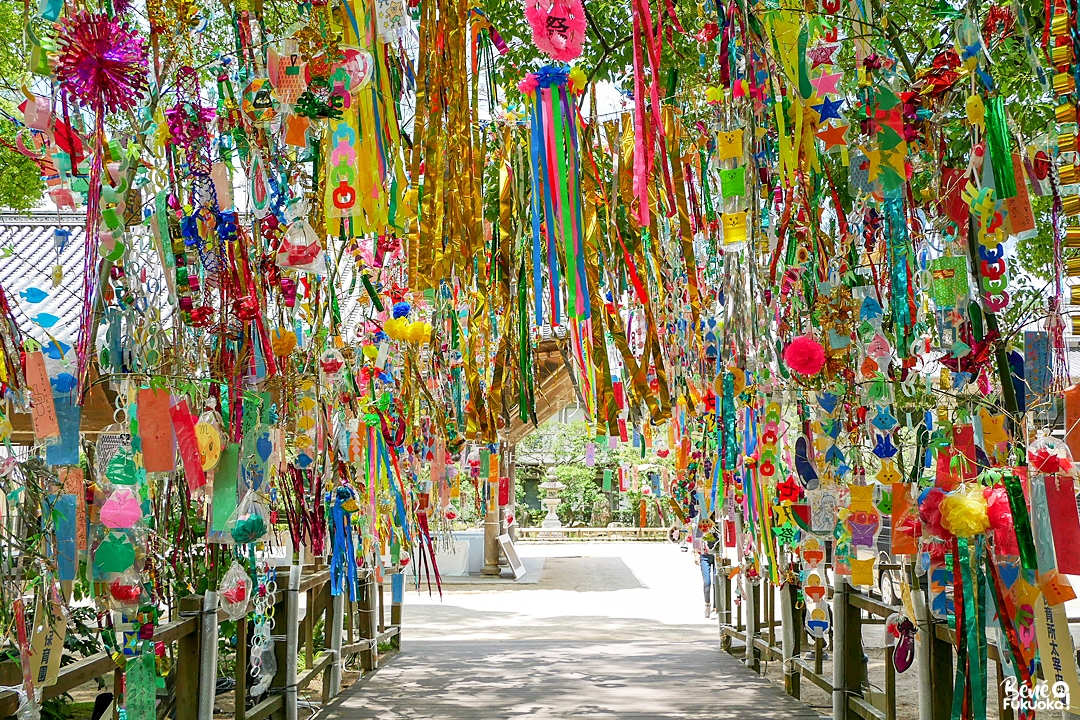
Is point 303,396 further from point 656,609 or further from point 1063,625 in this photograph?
point 656,609

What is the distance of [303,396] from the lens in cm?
274

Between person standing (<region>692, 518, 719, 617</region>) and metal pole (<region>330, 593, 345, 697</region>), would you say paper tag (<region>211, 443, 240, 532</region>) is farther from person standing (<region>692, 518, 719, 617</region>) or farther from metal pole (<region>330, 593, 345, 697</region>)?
person standing (<region>692, 518, 719, 617</region>)

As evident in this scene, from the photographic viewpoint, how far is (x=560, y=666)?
482 centimetres

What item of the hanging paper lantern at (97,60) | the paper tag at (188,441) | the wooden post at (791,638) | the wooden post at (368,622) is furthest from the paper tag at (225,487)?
the wooden post at (368,622)

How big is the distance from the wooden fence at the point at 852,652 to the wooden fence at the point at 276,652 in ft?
5.12

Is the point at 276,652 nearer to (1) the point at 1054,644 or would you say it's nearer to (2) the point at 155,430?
(2) the point at 155,430

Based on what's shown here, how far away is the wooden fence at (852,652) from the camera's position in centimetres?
225

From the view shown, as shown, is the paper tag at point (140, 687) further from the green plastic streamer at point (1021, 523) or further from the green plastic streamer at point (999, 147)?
the green plastic streamer at point (999, 147)

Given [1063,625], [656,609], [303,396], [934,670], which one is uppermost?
[303,396]

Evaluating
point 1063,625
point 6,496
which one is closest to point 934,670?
point 1063,625

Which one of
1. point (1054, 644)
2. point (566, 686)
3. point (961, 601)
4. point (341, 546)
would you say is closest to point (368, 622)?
point (566, 686)

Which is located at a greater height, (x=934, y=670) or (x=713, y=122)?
(x=713, y=122)

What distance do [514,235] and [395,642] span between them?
3.43m

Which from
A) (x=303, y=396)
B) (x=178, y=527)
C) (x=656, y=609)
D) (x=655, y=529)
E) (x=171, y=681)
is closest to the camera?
(x=178, y=527)
